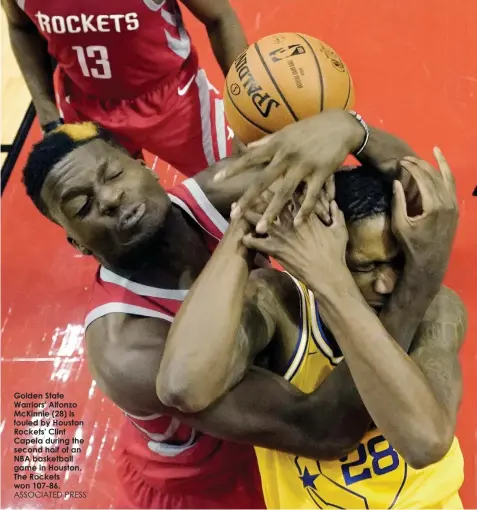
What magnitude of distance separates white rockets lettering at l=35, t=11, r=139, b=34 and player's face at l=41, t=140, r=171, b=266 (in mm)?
653

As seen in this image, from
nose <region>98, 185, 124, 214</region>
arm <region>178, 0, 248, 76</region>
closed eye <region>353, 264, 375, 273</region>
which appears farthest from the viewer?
arm <region>178, 0, 248, 76</region>

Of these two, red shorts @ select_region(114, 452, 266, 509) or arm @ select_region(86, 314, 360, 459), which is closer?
arm @ select_region(86, 314, 360, 459)

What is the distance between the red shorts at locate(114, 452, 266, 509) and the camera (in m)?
1.86

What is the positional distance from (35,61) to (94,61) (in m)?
0.38

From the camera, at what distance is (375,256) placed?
1376 millimetres

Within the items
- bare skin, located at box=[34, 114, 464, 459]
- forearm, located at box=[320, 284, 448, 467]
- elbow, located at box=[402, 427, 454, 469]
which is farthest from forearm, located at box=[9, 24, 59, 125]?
elbow, located at box=[402, 427, 454, 469]

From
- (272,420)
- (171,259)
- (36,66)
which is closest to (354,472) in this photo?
(272,420)

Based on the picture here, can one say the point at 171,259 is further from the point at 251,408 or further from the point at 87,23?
the point at 87,23

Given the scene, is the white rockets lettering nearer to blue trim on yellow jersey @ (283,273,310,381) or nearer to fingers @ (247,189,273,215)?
fingers @ (247,189,273,215)

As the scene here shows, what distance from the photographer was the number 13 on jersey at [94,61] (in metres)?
2.13

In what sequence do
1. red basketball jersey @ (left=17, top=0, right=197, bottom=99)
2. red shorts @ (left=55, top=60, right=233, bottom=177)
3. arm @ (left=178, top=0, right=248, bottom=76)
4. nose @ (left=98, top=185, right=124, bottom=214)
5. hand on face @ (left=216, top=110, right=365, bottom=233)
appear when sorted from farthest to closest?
1. red shorts @ (left=55, top=60, right=233, bottom=177)
2. arm @ (left=178, top=0, right=248, bottom=76)
3. red basketball jersey @ (left=17, top=0, right=197, bottom=99)
4. nose @ (left=98, top=185, right=124, bottom=214)
5. hand on face @ (left=216, top=110, right=365, bottom=233)

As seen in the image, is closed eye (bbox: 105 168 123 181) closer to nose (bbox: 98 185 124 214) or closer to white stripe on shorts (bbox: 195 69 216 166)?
nose (bbox: 98 185 124 214)

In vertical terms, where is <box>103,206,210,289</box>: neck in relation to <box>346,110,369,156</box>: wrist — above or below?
below

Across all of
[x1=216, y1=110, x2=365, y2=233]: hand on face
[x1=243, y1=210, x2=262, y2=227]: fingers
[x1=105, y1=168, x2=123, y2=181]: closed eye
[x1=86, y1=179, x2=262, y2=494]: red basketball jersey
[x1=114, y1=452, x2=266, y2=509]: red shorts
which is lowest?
[x1=114, y1=452, x2=266, y2=509]: red shorts
